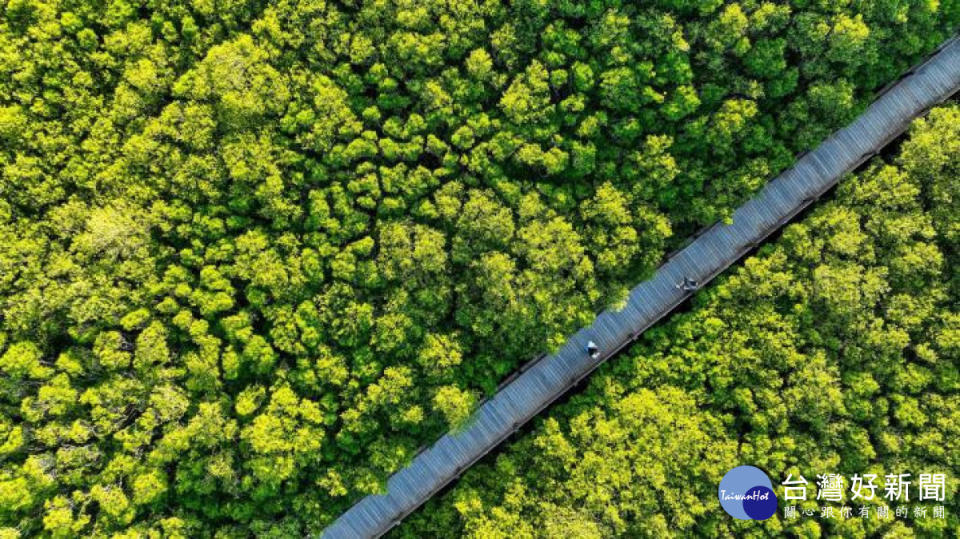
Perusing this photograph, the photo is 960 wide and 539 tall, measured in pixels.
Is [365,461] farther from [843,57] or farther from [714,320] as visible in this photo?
[843,57]

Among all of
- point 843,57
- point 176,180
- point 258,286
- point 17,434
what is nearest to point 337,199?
point 258,286

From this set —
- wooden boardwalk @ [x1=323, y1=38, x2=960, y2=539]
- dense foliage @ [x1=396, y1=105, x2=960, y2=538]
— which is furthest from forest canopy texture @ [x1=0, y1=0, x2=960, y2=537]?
dense foliage @ [x1=396, y1=105, x2=960, y2=538]

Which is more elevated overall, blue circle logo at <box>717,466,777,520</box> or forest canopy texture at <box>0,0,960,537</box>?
forest canopy texture at <box>0,0,960,537</box>

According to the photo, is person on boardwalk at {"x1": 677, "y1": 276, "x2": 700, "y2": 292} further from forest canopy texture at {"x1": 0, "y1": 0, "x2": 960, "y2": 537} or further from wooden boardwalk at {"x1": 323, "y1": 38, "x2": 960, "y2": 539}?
forest canopy texture at {"x1": 0, "y1": 0, "x2": 960, "y2": 537}

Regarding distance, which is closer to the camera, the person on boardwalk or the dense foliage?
the dense foliage

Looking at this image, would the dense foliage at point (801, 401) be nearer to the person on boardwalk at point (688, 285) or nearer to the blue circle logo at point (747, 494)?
the blue circle logo at point (747, 494)

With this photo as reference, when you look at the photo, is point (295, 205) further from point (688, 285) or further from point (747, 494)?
point (747, 494)
